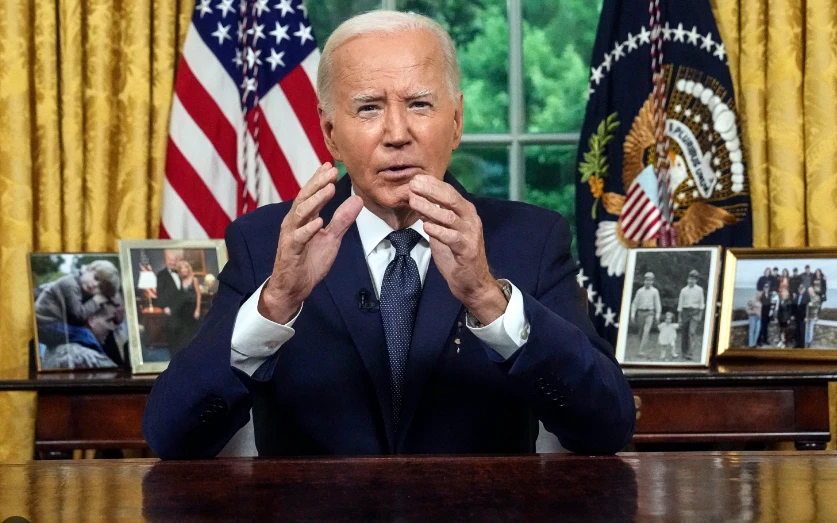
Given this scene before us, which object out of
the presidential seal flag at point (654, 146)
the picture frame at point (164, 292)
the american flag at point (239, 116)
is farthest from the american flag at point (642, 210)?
the picture frame at point (164, 292)

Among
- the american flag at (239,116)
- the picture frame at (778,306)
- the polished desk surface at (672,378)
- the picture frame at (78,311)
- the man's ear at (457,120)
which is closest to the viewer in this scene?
the man's ear at (457,120)

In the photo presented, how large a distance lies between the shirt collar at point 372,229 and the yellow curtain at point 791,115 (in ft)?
5.72

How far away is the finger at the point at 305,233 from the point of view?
1764mm

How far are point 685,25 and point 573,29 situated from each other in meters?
0.53

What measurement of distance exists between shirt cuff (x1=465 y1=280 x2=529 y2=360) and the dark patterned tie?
0.29 meters

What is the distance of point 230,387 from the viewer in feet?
5.88

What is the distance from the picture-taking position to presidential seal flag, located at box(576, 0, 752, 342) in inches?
135

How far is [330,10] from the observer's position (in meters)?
3.97

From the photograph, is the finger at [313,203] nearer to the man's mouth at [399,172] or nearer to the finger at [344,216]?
the finger at [344,216]

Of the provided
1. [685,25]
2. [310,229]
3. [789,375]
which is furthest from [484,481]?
[685,25]

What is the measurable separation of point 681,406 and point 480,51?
1.63 m

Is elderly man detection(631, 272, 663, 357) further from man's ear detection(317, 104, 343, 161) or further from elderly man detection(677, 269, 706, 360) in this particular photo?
man's ear detection(317, 104, 343, 161)

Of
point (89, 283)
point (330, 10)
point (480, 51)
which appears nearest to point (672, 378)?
point (480, 51)

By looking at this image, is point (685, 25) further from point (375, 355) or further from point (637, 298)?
point (375, 355)
